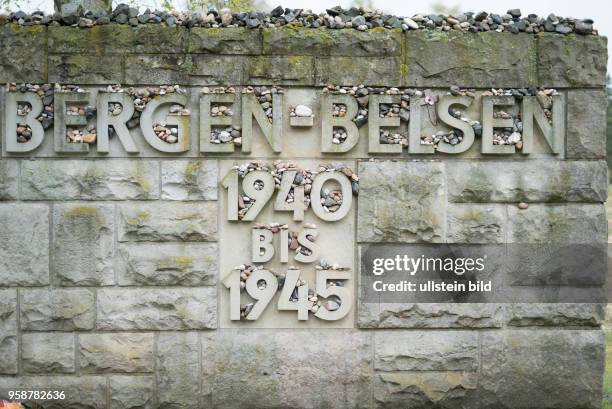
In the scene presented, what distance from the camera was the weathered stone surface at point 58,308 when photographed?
4.96 metres

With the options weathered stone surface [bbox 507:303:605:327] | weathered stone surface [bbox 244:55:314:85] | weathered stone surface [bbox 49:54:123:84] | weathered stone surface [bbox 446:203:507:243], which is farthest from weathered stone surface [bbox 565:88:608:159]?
weathered stone surface [bbox 49:54:123:84]

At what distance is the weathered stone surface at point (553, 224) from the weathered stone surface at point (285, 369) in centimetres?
135

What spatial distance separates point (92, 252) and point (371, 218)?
6.48 ft

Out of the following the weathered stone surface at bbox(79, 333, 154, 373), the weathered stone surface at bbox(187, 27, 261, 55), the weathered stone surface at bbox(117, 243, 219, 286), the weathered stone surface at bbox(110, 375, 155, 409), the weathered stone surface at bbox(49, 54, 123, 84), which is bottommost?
the weathered stone surface at bbox(110, 375, 155, 409)

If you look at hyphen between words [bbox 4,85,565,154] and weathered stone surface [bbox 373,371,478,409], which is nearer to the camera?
hyphen between words [bbox 4,85,565,154]

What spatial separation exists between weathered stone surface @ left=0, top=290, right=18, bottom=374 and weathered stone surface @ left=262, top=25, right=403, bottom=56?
8.18 feet

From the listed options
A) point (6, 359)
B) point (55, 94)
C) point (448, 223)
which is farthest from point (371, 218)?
point (6, 359)

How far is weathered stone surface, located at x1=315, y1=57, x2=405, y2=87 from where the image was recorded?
196 inches

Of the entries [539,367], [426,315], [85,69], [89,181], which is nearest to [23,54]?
[85,69]

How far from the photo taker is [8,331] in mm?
4973

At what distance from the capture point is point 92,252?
16.3ft

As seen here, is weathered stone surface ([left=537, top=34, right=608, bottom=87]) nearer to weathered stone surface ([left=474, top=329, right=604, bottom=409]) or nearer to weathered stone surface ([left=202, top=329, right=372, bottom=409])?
weathered stone surface ([left=474, top=329, right=604, bottom=409])

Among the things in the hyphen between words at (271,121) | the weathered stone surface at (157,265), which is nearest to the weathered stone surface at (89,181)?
the hyphen between words at (271,121)

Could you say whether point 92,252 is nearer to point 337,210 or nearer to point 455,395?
point 337,210
